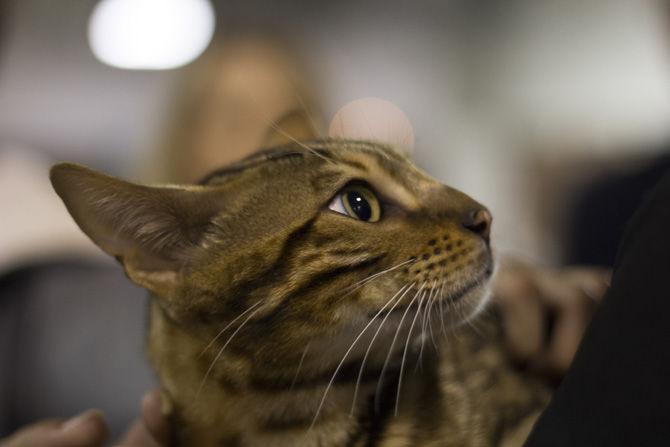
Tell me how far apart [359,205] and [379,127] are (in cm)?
19

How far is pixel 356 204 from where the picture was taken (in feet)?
1.73

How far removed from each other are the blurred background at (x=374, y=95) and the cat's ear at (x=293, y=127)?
0.02m

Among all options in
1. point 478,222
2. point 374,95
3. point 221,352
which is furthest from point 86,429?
point 374,95

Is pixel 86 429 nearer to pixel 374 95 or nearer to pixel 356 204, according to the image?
pixel 356 204

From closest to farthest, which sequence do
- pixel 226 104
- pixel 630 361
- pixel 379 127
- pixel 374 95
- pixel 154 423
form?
pixel 630 361
pixel 154 423
pixel 379 127
pixel 226 104
pixel 374 95

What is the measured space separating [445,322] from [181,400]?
0.25m

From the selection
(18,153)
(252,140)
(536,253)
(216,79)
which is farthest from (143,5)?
(536,253)

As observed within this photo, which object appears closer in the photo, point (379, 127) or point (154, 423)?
point (154, 423)

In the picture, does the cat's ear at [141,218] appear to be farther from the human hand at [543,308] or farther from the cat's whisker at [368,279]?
the human hand at [543,308]

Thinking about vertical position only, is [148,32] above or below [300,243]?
above

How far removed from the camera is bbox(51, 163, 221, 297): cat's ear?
46cm

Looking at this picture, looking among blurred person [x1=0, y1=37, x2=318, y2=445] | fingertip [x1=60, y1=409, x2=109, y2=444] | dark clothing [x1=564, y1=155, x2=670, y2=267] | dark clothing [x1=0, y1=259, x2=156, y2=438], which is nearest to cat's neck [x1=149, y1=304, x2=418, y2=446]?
fingertip [x1=60, y1=409, x2=109, y2=444]

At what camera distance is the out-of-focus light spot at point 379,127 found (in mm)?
645

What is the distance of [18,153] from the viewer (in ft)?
3.42
